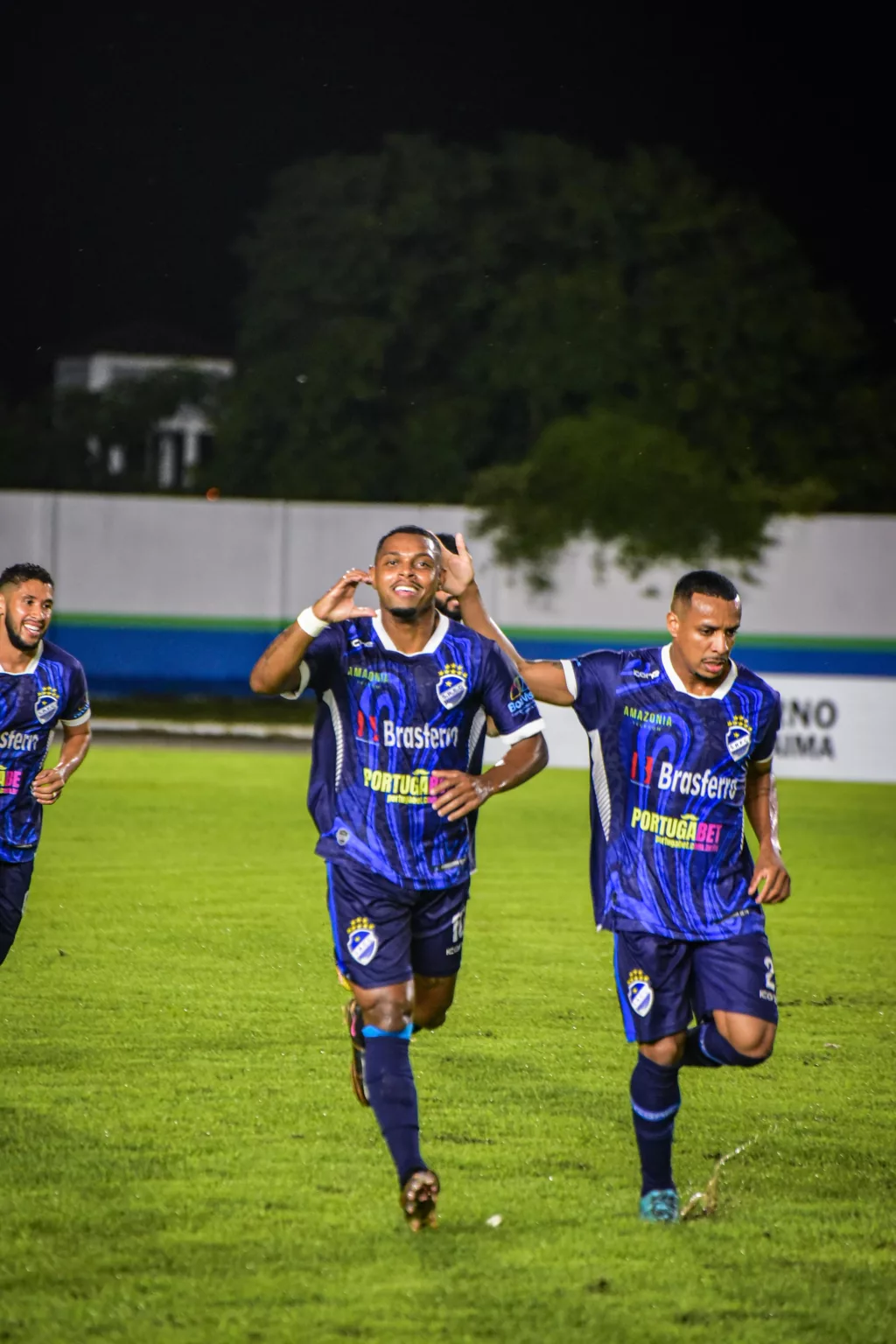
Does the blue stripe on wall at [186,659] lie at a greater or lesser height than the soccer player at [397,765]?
lesser

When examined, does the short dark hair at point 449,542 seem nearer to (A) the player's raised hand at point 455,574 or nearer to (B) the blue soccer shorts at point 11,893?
(A) the player's raised hand at point 455,574

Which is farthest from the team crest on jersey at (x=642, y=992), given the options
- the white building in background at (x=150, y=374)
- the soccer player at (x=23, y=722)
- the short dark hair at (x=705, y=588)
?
the white building in background at (x=150, y=374)

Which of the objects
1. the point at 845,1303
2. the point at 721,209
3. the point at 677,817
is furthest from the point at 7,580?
the point at 721,209

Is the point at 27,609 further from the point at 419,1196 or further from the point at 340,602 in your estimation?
the point at 419,1196

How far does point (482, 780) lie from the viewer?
538 centimetres

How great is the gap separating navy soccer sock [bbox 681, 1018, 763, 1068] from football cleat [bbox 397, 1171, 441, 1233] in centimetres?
87

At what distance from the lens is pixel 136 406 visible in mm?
38125

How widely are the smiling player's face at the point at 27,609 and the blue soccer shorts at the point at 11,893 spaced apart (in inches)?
34.0

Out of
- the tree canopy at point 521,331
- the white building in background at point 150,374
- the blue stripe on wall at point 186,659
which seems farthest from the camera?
the white building in background at point 150,374

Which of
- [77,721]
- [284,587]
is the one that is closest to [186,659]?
[284,587]

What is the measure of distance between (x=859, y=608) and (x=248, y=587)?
33.2 feet

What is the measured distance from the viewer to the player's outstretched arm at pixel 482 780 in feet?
17.3

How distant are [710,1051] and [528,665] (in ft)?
4.23

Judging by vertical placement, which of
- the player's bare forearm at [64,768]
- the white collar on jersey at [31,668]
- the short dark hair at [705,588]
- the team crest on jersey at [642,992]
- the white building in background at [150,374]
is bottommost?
the team crest on jersey at [642,992]
